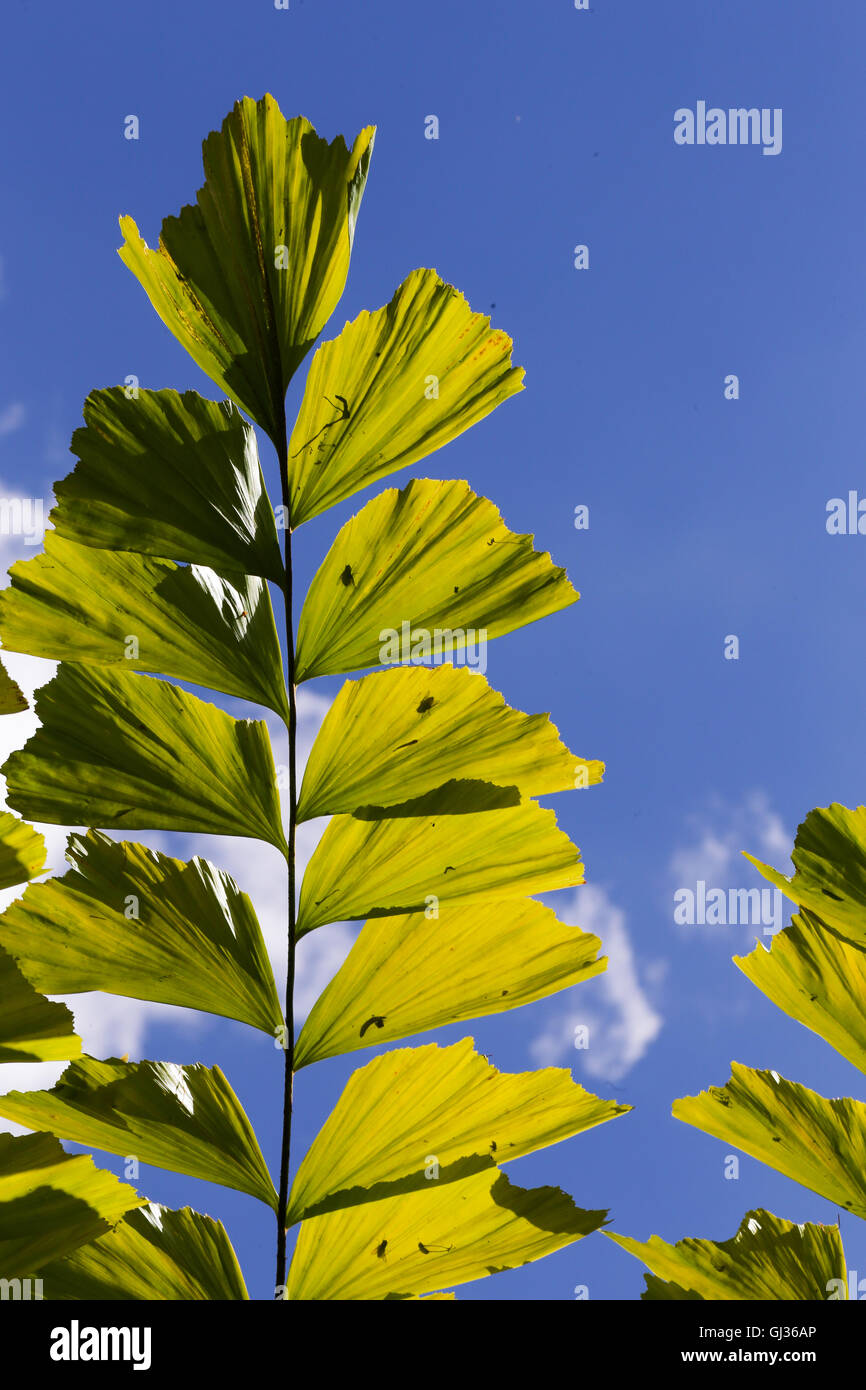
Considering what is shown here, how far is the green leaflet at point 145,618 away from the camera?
1.01 meters

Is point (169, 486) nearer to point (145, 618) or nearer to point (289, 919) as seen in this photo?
point (145, 618)

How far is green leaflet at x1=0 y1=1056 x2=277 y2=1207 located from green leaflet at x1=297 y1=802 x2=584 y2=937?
183 mm

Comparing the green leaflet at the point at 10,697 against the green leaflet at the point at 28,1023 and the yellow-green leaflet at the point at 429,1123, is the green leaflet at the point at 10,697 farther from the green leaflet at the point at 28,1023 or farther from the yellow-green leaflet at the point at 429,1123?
the yellow-green leaflet at the point at 429,1123

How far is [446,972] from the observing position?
1.06 m

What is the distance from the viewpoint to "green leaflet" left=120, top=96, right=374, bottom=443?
1029 millimetres

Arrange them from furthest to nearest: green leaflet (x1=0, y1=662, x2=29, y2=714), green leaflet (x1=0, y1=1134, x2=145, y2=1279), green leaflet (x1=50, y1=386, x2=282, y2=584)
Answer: green leaflet (x1=50, y1=386, x2=282, y2=584) → green leaflet (x1=0, y1=662, x2=29, y2=714) → green leaflet (x1=0, y1=1134, x2=145, y2=1279)

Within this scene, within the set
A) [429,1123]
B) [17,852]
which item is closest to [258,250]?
[17,852]

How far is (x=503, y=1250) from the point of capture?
0.96 meters

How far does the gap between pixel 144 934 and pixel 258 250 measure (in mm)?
667

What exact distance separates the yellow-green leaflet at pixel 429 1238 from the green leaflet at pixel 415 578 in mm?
511

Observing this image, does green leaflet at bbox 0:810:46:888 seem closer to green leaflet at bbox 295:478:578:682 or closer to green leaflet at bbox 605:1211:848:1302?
green leaflet at bbox 295:478:578:682

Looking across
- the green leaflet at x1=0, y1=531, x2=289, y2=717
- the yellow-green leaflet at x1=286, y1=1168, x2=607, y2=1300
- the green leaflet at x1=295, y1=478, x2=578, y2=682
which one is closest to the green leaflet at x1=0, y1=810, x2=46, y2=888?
the green leaflet at x1=0, y1=531, x2=289, y2=717
